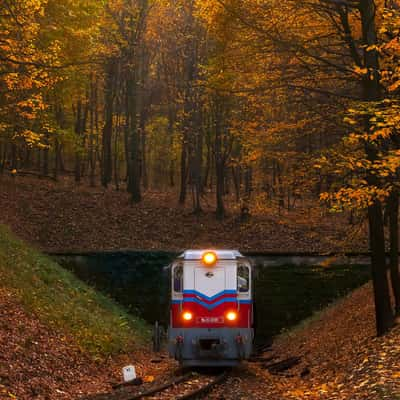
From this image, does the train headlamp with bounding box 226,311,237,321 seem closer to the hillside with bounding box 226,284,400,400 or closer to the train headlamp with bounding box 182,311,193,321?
the train headlamp with bounding box 182,311,193,321

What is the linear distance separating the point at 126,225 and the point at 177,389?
19961 millimetres

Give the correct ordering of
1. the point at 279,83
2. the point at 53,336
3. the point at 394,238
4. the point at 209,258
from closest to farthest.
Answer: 1. the point at 53,336
2. the point at 209,258
3. the point at 394,238
4. the point at 279,83

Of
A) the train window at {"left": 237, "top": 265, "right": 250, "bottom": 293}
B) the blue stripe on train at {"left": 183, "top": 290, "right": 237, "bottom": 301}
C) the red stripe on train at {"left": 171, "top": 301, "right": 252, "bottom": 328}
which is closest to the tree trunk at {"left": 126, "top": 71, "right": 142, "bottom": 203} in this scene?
the train window at {"left": 237, "top": 265, "right": 250, "bottom": 293}

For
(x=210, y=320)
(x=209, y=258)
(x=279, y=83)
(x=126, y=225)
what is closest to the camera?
(x=210, y=320)

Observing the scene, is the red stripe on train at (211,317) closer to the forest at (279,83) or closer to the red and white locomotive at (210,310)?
the red and white locomotive at (210,310)

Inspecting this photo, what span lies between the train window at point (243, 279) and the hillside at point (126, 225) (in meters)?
14.1

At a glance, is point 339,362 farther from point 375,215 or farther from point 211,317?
point 375,215

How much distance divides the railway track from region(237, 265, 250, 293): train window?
2014mm

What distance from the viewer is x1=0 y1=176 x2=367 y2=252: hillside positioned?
1188 inches

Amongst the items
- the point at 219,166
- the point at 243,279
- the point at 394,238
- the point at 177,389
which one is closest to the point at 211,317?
the point at 243,279

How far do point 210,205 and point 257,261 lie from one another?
11.3 metres

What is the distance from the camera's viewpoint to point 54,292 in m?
18.8

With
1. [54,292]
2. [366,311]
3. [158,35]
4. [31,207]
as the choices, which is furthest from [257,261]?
[158,35]

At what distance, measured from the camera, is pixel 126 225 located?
32.1m
